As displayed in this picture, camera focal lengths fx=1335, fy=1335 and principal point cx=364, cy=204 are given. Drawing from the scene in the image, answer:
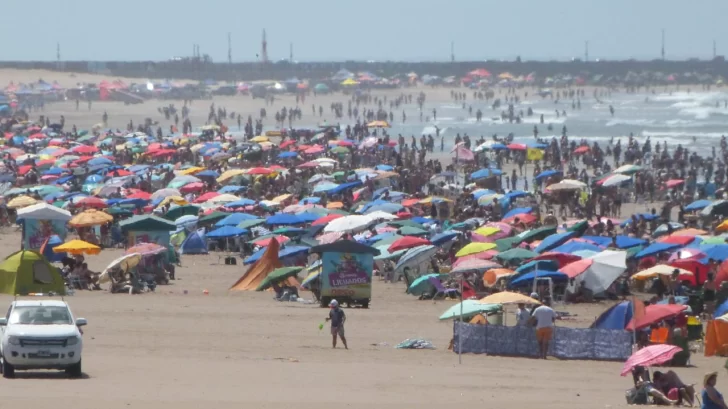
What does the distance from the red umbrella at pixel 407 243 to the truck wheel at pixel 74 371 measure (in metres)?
11.4

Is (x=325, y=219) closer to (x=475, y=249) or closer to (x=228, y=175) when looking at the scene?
(x=475, y=249)

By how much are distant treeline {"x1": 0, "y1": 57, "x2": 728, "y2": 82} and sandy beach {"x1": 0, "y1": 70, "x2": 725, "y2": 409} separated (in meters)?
95.7

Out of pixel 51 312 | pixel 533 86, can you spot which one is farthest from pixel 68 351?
pixel 533 86

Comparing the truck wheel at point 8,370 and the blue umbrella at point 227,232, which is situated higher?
the truck wheel at point 8,370

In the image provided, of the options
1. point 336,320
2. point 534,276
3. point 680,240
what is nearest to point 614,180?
point 680,240

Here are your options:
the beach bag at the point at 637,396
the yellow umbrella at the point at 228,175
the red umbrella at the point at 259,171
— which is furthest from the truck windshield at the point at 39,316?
the red umbrella at the point at 259,171

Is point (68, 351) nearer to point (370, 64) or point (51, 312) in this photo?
point (51, 312)

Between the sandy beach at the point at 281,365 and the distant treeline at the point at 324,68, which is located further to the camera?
the distant treeline at the point at 324,68

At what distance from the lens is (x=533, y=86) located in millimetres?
121750

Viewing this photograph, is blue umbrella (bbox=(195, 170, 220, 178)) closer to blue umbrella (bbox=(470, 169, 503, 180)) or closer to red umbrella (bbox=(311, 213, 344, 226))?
blue umbrella (bbox=(470, 169, 503, 180))

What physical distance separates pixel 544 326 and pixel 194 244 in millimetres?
13936

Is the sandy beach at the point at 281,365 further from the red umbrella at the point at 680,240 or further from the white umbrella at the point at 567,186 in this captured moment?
the white umbrella at the point at 567,186

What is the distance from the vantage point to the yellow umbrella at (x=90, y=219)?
27.6 meters

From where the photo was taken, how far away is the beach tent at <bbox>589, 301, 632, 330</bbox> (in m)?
16.7
